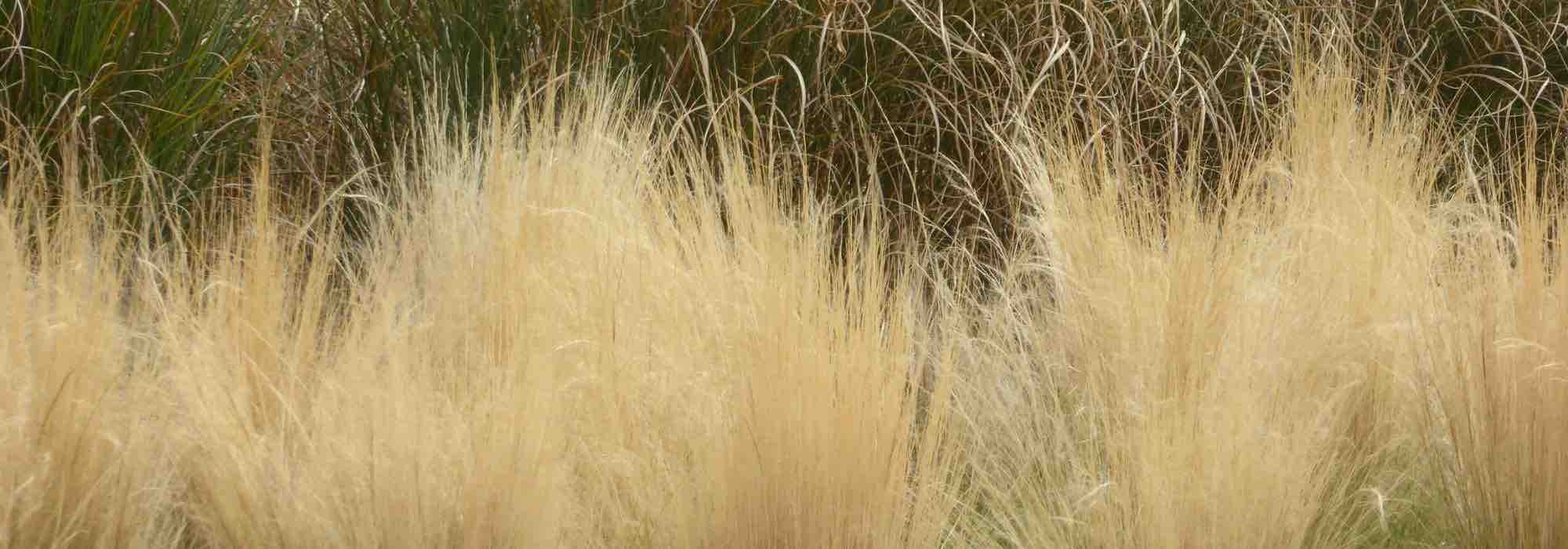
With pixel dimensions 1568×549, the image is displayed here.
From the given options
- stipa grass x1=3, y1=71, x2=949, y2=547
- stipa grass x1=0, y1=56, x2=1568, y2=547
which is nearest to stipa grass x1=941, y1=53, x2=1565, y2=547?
stipa grass x1=0, y1=56, x2=1568, y2=547

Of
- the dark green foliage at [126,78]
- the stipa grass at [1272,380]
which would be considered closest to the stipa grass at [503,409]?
the stipa grass at [1272,380]

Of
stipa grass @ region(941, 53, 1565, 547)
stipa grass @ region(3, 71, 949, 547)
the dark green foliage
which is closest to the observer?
stipa grass @ region(3, 71, 949, 547)

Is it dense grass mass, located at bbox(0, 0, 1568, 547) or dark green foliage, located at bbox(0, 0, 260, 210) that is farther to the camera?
dark green foliage, located at bbox(0, 0, 260, 210)

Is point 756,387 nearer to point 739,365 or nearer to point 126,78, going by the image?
point 739,365

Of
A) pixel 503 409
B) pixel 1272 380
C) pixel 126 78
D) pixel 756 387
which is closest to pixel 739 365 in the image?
pixel 756 387

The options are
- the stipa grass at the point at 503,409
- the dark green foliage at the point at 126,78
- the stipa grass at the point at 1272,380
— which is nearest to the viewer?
the stipa grass at the point at 503,409

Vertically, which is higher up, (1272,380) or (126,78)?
(126,78)

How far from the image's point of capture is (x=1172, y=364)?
2135mm

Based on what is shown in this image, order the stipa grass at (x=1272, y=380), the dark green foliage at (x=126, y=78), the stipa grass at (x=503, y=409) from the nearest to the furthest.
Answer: the stipa grass at (x=503, y=409) < the stipa grass at (x=1272, y=380) < the dark green foliage at (x=126, y=78)

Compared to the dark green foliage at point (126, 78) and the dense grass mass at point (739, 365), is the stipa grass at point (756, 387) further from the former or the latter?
the dark green foliage at point (126, 78)

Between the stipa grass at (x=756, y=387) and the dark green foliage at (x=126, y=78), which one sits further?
the dark green foliage at (x=126, y=78)

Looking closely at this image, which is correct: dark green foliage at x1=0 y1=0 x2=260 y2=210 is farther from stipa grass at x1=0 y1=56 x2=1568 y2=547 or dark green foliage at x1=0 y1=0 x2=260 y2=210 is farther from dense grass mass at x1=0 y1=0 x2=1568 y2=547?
stipa grass at x1=0 y1=56 x2=1568 y2=547

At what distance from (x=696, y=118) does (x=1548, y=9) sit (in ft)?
7.39

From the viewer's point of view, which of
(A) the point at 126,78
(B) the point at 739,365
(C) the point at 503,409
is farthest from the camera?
(A) the point at 126,78
